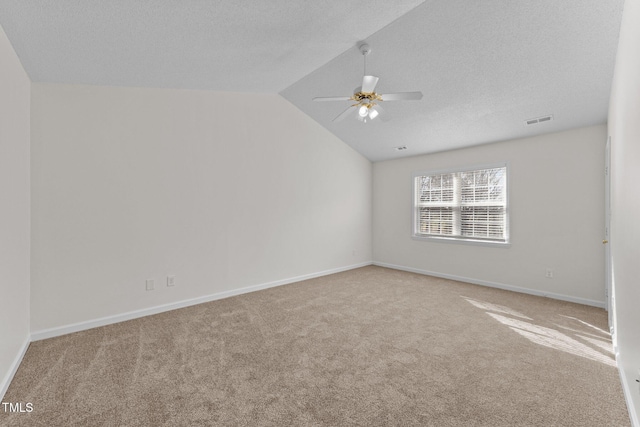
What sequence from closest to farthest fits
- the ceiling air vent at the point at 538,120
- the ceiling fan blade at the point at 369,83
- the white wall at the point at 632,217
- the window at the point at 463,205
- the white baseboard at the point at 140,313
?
the white wall at the point at 632,217 < the ceiling fan blade at the point at 369,83 < the white baseboard at the point at 140,313 < the ceiling air vent at the point at 538,120 < the window at the point at 463,205

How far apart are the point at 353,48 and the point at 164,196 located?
2.73m

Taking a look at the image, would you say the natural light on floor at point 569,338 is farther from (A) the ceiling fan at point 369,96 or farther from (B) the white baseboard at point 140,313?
(B) the white baseboard at point 140,313

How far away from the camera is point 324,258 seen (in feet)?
17.7

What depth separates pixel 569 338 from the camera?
2.75 meters

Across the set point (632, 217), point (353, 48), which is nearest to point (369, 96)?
point (353, 48)

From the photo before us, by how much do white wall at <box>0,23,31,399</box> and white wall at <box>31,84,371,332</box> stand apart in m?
0.23

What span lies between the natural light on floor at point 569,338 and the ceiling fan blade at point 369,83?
9.09 feet

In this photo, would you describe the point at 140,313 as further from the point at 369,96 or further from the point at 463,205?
the point at 463,205

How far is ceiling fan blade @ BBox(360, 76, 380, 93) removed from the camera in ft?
8.55

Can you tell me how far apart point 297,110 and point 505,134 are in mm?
3175

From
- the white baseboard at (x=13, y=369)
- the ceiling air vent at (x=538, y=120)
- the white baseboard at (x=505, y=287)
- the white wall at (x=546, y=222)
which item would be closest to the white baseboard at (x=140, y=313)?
the white baseboard at (x=13, y=369)

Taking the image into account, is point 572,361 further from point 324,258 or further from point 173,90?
point 173,90

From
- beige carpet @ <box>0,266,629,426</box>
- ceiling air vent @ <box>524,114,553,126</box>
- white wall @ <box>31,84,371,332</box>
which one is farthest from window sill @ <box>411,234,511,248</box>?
white wall @ <box>31,84,371,332</box>

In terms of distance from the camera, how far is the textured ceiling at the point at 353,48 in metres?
2.12
